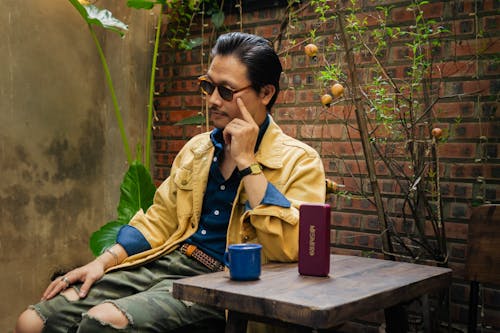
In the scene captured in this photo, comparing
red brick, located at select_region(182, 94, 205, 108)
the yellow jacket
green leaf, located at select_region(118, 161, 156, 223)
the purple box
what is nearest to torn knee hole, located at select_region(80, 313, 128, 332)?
the yellow jacket

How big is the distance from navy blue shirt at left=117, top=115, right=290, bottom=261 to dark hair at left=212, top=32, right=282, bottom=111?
0.51ft

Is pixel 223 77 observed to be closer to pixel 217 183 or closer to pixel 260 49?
pixel 260 49

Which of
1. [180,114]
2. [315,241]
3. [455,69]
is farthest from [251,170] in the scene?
[180,114]

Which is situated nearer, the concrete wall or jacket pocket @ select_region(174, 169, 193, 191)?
jacket pocket @ select_region(174, 169, 193, 191)

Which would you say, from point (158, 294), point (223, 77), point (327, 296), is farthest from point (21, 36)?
point (327, 296)

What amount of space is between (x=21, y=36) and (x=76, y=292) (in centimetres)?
176

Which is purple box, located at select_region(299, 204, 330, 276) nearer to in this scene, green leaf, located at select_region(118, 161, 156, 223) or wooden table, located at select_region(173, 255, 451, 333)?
wooden table, located at select_region(173, 255, 451, 333)

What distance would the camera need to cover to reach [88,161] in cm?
338

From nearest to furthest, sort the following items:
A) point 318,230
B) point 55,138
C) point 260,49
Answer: point 318,230
point 260,49
point 55,138

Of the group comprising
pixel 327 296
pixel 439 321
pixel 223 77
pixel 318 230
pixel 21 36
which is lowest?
pixel 439 321

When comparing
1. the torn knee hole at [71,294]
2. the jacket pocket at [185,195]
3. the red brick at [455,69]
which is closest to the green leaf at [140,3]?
the jacket pocket at [185,195]

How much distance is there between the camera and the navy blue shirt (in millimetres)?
1904

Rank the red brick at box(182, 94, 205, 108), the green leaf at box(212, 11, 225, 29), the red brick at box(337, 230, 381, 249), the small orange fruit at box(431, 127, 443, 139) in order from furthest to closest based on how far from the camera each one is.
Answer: the red brick at box(182, 94, 205, 108) → the green leaf at box(212, 11, 225, 29) → the red brick at box(337, 230, 381, 249) → the small orange fruit at box(431, 127, 443, 139)

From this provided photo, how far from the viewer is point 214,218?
6.27ft
